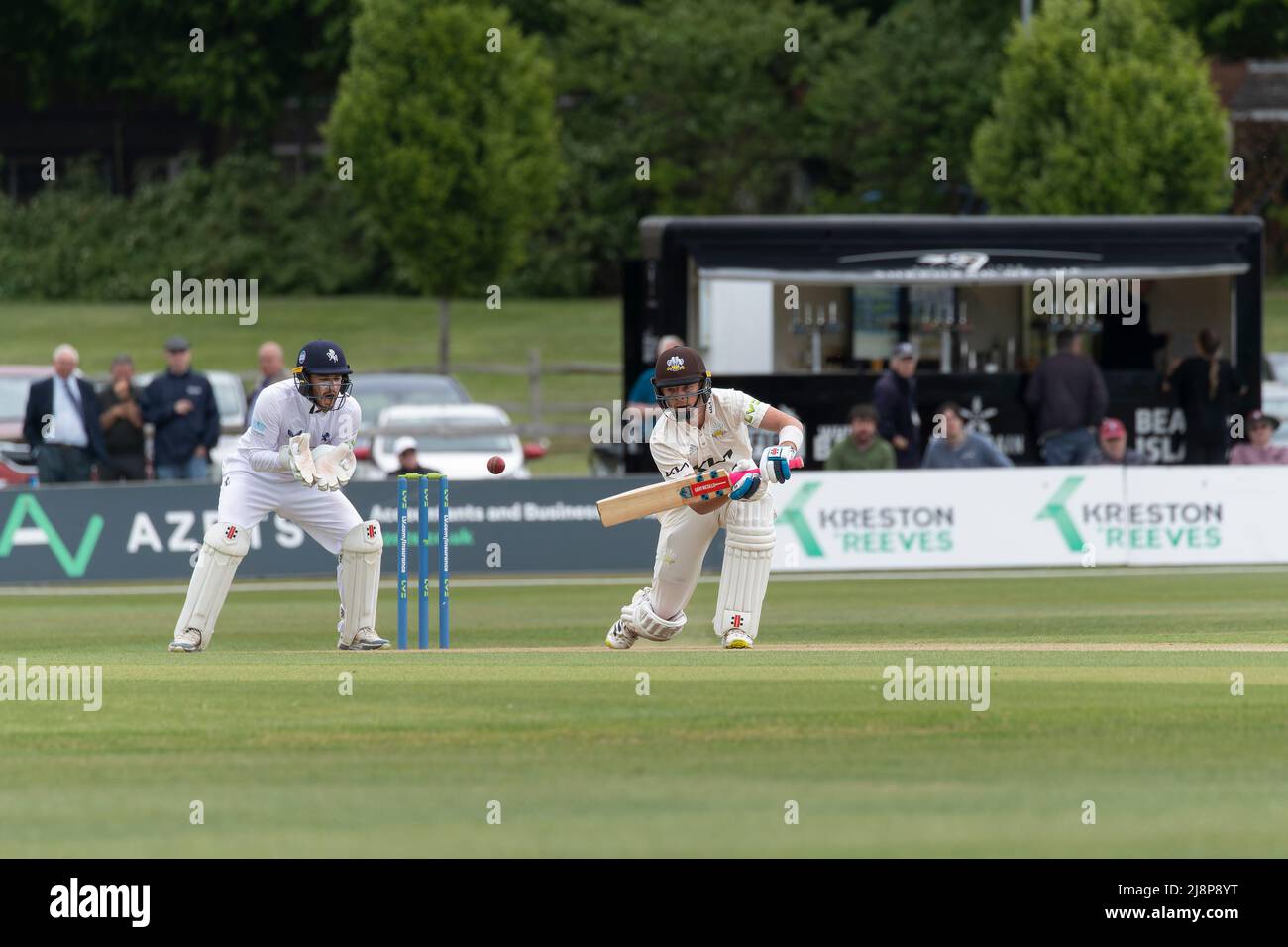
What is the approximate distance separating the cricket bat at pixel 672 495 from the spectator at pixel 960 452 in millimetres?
7967

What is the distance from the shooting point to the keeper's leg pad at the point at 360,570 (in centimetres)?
1297

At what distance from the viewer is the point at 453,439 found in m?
24.8

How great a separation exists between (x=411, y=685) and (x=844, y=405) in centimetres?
1227

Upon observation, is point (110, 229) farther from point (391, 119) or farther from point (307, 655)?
point (307, 655)

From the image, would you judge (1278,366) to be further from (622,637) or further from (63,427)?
(622,637)

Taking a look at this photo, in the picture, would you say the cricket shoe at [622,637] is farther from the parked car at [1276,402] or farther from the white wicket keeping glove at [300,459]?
the parked car at [1276,402]

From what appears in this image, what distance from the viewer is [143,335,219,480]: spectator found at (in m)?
20.2

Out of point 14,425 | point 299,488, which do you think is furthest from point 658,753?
point 14,425

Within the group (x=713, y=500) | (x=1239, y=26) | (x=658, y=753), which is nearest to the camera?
(x=658, y=753)

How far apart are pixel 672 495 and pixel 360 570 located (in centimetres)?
194

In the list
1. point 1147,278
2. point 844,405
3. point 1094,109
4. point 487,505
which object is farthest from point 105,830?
point 1094,109

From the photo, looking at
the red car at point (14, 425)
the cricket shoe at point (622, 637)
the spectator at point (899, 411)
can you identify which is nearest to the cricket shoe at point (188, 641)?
the cricket shoe at point (622, 637)

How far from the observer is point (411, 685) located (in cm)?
1088

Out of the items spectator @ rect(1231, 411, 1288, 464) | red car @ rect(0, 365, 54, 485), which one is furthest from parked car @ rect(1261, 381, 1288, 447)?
red car @ rect(0, 365, 54, 485)
